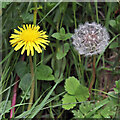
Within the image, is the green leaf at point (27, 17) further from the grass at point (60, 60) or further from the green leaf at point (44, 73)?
the green leaf at point (44, 73)

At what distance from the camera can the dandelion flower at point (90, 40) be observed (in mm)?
1229

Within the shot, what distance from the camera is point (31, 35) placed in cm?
103

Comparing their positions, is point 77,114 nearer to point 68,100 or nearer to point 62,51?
point 68,100

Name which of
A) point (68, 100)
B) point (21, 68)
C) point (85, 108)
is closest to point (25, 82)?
point (21, 68)

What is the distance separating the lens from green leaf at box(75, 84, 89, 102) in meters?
1.19

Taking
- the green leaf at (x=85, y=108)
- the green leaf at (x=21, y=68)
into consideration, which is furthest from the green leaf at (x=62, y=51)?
the green leaf at (x=85, y=108)

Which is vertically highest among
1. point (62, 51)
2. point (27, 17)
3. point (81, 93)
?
point (27, 17)

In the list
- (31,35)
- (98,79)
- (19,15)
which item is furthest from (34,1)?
(98,79)

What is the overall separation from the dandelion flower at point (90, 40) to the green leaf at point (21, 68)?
14.5 inches

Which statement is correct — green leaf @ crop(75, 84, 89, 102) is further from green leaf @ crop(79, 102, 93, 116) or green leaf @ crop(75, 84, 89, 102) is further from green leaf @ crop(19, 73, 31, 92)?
green leaf @ crop(19, 73, 31, 92)

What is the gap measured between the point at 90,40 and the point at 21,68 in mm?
491

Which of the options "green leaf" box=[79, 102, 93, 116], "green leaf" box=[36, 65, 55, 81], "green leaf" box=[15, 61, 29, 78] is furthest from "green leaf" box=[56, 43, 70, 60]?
"green leaf" box=[79, 102, 93, 116]

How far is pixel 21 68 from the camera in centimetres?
126

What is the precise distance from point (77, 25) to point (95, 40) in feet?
0.92
